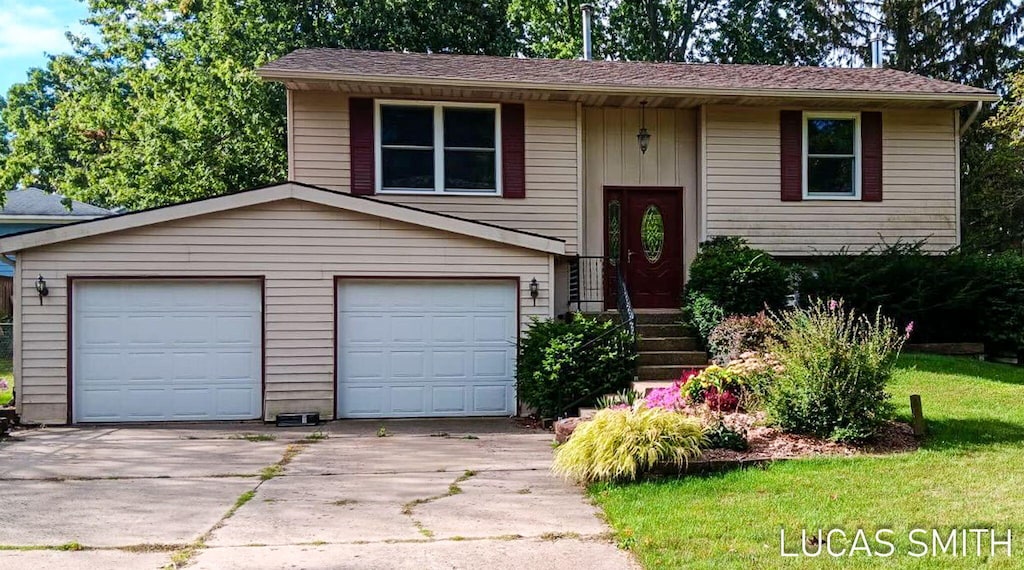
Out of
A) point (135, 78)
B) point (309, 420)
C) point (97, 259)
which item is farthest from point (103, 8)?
point (309, 420)

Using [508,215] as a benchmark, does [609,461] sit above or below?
below

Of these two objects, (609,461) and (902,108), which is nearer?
(609,461)

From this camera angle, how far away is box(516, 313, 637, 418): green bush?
9.93 meters

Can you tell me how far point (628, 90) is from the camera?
12023 mm

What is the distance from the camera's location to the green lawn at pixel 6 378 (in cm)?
1135

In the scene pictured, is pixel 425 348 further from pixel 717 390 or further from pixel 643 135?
pixel 643 135

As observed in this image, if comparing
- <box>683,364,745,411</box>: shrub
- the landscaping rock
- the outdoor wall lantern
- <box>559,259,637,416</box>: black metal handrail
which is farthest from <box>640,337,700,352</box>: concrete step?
the outdoor wall lantern

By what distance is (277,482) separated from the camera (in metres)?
6.62

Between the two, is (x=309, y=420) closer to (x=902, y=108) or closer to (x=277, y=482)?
(x=277, y=482)

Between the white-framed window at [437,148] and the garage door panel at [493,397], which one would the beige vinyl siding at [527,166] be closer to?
the white-framed window at [437,148]

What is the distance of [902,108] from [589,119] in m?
5.33

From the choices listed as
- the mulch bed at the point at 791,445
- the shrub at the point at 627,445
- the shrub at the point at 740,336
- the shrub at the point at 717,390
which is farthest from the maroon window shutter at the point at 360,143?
the mulch bed at the point at 791,445

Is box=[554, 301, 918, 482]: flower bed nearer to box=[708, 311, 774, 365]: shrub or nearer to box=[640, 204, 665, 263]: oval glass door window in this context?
box=[708, 311, 774, 365]: shrub

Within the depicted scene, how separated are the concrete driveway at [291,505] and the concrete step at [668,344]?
9.13 feet
